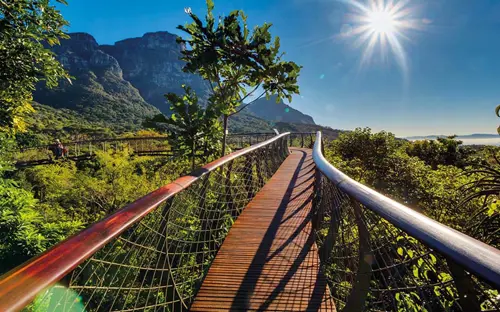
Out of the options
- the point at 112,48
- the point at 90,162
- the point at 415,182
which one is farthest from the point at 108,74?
the point at 415,182

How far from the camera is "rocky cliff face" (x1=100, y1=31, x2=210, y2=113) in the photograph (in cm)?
11594

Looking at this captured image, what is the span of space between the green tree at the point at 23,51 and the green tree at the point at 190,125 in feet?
7.20

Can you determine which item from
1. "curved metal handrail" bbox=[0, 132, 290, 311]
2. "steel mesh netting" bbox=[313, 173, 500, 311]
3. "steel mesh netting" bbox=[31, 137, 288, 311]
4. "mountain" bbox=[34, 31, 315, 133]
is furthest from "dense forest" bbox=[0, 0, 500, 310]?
"mountain" bbox=[34, 31, 315, 133]

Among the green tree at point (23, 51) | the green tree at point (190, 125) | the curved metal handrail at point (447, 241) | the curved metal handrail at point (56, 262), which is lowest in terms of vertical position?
the curved metal handrail at point (56, 262)

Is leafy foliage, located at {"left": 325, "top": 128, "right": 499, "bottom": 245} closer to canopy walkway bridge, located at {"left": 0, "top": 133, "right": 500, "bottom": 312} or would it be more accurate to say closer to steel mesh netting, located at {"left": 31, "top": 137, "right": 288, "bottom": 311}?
canopy walkway bridge, located at {"left": 0, "top": 133, "right": 500, "bottom": 312}

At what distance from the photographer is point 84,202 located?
1215 centimetres

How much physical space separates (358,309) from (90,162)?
1854 cm

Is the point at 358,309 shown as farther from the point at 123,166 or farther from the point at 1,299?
the point at 123,166

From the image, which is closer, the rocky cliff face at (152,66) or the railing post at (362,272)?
the railing post at (362,272)

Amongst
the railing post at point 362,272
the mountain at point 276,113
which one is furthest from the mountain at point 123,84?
the railing post at point 362,272

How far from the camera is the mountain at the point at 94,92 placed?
70.4 metres

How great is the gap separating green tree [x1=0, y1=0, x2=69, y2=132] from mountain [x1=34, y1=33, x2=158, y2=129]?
6205 centimetres

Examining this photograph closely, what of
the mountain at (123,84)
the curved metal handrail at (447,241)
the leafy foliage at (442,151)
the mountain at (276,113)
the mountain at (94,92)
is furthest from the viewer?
the mountain at (276,113)

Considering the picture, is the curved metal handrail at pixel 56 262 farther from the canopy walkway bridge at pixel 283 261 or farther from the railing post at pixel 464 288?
the railing post at pixel 464 288
